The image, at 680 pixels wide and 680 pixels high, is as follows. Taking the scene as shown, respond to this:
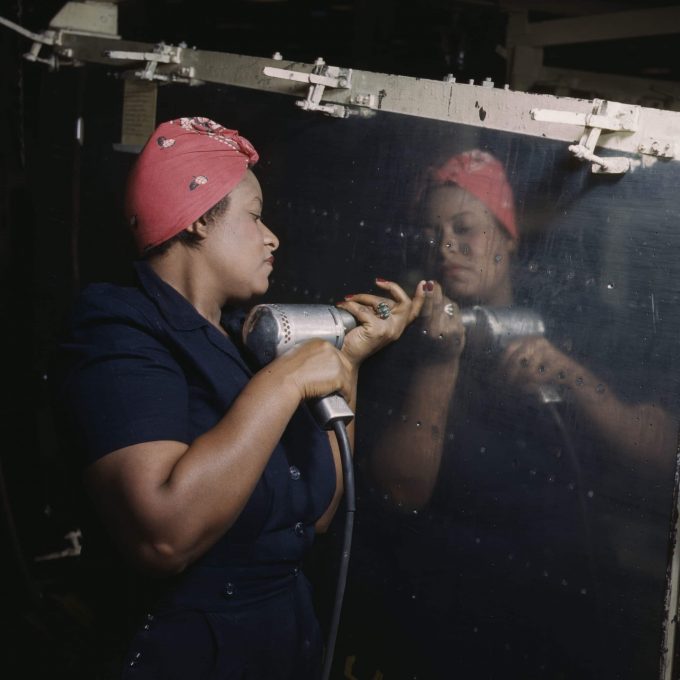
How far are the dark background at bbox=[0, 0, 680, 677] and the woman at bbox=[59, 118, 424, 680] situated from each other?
41.2 inches

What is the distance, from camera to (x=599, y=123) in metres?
1.33

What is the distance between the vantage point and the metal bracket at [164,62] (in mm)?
2025

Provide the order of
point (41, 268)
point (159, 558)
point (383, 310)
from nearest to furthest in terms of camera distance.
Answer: point (159, 558)
point (383, 310)
point (41, 268)

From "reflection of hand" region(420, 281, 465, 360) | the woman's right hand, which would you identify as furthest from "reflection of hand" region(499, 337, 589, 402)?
the woman's right hand

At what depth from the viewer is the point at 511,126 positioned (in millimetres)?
1467

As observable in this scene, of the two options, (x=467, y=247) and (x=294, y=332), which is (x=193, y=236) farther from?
(x=467, y=247)

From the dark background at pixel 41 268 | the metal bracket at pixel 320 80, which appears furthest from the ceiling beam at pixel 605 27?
the metal bracket at pixel 320 80

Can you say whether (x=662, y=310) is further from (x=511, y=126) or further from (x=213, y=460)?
(x=213, y=460)

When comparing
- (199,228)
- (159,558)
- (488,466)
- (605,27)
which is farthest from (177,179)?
(605,27)

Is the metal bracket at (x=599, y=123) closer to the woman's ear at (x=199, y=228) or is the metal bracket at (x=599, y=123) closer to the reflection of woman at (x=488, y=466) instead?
the reflection of woman at (x=488, y=466)

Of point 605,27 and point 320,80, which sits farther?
point 605,27

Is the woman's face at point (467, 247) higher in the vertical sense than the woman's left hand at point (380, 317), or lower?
higher

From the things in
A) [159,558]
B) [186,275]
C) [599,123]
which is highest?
[599,123]

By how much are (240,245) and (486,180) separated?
488 millimetres
